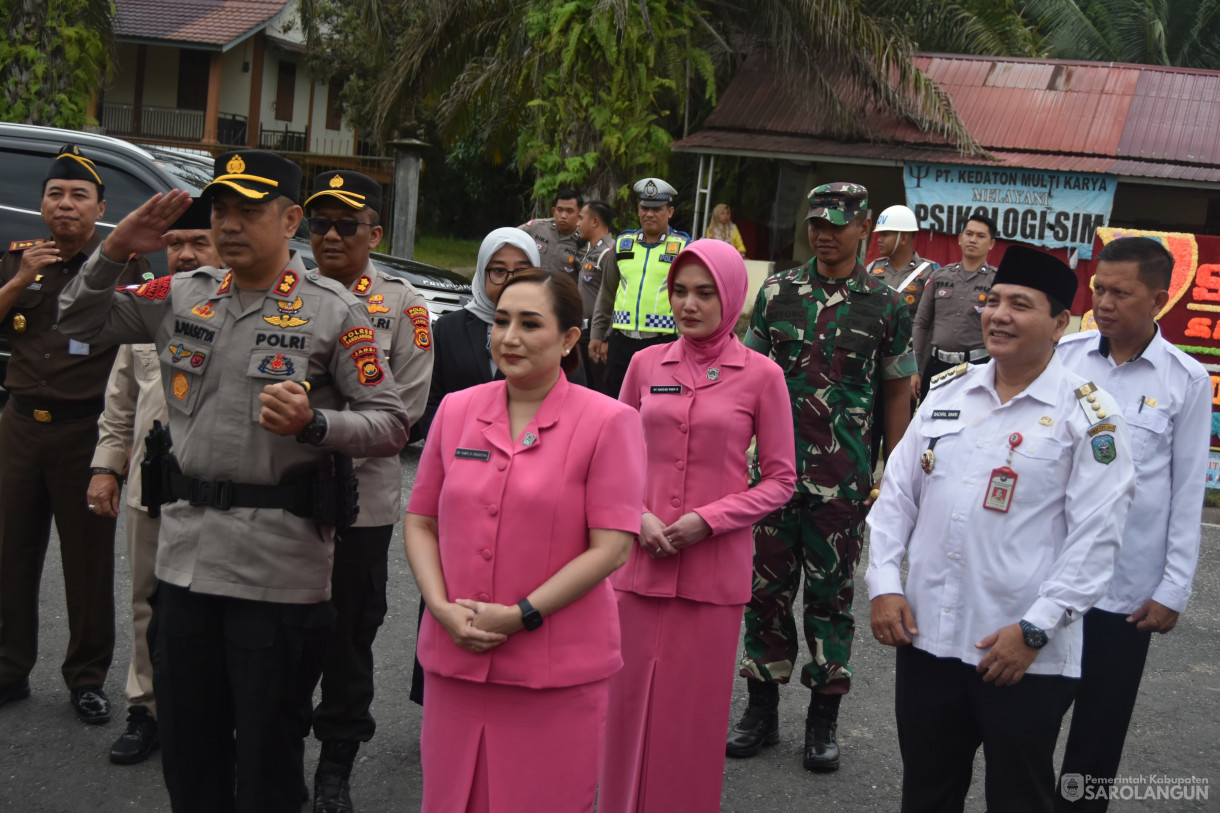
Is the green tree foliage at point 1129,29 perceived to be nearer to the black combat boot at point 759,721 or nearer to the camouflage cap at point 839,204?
the camouflage cap at point 839,204

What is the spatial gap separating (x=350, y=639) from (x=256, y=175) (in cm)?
174

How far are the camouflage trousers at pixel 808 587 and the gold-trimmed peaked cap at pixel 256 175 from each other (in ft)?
7.88

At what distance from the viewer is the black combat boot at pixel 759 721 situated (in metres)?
4.88

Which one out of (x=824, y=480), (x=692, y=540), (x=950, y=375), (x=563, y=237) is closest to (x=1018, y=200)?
(x=563, y=237)

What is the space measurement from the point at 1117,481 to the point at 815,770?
2.11m

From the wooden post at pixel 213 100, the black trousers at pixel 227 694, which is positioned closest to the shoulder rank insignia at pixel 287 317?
the black trousers at pixel 227 694

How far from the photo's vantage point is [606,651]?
3.12m

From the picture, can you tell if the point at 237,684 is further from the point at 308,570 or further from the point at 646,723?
the point at 646,723

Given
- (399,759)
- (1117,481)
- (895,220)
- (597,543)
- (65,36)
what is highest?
(65,36)

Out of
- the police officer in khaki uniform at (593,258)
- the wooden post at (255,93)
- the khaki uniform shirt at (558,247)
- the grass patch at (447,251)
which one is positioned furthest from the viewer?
the wooden post at (255,93)

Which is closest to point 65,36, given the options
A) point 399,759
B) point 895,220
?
point 895,220

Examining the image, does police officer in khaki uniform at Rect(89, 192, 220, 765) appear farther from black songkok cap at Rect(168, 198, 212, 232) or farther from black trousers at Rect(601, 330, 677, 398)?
black trousers at Rect(601, 330, 677, 398)

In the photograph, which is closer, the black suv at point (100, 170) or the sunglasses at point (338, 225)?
the sunglasses at point (338, 225)

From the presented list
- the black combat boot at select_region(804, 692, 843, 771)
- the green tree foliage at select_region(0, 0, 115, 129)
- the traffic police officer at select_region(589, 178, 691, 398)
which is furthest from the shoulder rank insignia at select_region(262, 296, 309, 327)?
the green tree foliage at select_region(0, 0, 115, 129)
